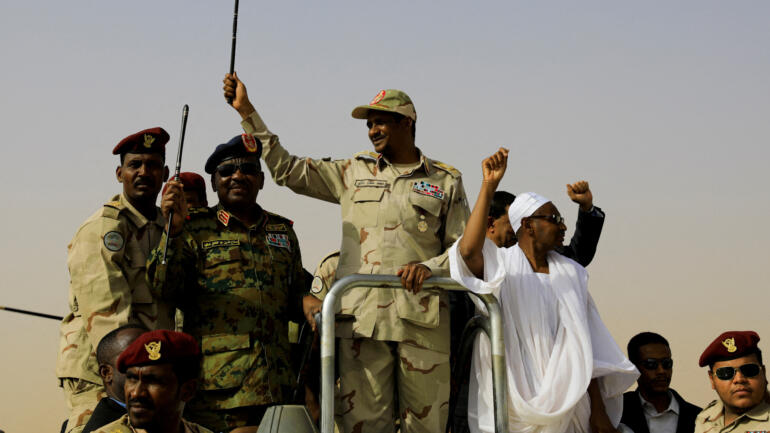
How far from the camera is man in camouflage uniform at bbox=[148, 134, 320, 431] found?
204 inches

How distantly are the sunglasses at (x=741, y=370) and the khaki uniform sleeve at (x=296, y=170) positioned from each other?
91.9 inches

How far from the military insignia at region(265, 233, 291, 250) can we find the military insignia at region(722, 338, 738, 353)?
8.25 ft

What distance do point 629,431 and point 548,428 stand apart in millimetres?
598

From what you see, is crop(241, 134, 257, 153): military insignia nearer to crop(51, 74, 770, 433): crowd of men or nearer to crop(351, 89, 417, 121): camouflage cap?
crop(51, 74, 770, 433): crowd of men

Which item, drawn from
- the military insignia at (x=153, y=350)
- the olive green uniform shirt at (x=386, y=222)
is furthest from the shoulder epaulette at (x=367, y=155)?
the military insignia at (x=153, y=350)

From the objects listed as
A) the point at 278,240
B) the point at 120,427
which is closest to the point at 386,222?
the point at 278,240

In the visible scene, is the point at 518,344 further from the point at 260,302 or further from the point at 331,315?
the point at 260,302

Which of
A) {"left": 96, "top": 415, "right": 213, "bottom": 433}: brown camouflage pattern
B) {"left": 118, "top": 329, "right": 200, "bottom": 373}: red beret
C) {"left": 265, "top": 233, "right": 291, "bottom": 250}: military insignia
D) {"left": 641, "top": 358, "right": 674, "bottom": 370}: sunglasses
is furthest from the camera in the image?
{"left": 641, "top": 358, "right": 674, "bottom": 370}: sunglasses

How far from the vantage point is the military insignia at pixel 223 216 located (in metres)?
5.49

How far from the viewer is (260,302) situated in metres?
5.36

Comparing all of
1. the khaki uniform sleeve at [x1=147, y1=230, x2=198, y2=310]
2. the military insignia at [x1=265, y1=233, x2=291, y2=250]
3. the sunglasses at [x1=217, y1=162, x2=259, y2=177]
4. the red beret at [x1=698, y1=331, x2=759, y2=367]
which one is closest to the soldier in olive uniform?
the khaki uniform sleeve at [x1=147, y1=230, x2=198, y2=310]

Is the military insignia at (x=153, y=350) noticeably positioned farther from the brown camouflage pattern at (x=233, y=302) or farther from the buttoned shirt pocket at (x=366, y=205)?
the buttoned shirt pocket at (x=366, y=205)

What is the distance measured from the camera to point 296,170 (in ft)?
18.0

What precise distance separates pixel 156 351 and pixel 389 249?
5.07 ft
